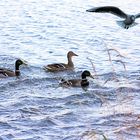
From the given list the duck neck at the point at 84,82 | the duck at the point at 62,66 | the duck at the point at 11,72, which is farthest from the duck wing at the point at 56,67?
the duck neck at the point at 84,82

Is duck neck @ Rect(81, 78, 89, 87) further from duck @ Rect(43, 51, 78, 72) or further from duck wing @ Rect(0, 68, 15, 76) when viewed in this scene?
duck wing @ Rect(0, 68, 15, 76)

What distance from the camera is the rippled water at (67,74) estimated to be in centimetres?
1028

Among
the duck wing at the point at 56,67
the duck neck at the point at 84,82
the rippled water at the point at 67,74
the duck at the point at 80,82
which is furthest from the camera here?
the duck wing at the point at 56,67

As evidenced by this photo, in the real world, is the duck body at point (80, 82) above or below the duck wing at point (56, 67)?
below

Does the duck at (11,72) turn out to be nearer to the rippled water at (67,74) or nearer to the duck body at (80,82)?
the rippled water at (67,74)

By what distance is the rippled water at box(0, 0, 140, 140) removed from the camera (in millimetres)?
10281

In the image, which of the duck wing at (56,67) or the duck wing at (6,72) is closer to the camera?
the duck wing at (6,72)

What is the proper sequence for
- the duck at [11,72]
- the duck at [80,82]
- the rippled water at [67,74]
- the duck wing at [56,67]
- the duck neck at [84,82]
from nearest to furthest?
the rippled water at [67,74] → the duck at [80,82] → the duck neck at [84,82] → the duck at [11,72] → the duck wing at [56,67]

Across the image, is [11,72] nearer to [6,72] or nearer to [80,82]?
[6,72]

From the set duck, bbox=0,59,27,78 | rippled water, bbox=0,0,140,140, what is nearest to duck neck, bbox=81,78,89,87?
rippled water, bbox=0,0,140,140

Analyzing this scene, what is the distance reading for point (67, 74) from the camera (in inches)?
619

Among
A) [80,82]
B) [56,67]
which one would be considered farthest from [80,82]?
[56,67]

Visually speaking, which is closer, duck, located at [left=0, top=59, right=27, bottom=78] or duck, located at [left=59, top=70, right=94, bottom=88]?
duck, located at [left=59, top=70, right=94, bottom=88]

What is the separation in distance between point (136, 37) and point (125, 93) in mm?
6171
